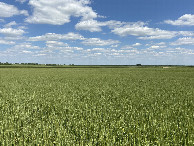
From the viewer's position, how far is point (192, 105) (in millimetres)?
10625

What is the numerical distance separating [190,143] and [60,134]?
461cm

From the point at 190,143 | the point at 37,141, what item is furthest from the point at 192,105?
the point at 37,141

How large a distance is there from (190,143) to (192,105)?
6.39m

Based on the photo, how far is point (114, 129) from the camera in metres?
6.51

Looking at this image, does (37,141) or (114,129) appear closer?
(37,141)

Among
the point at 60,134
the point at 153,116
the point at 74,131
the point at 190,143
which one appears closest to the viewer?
the point at 190,143

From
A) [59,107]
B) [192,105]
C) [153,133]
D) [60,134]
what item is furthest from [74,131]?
[192,105]

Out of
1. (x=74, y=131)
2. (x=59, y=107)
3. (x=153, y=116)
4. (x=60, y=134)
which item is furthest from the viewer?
(x=59, y=107)

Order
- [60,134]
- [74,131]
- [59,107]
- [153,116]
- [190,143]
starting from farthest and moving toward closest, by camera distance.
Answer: [59,107]
[153,116]
[74,131]
[60,134]
[190,143]

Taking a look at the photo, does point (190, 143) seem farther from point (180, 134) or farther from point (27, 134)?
point (27, 134)

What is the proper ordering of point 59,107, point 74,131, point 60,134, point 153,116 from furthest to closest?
point 59,107
point 153,116
point 74,131
point 60,134

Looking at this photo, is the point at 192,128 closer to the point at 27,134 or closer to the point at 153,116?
the point at 153,116

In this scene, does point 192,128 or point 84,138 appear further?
point 192,128

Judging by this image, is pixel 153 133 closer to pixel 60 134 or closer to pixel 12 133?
pixel 60 134
